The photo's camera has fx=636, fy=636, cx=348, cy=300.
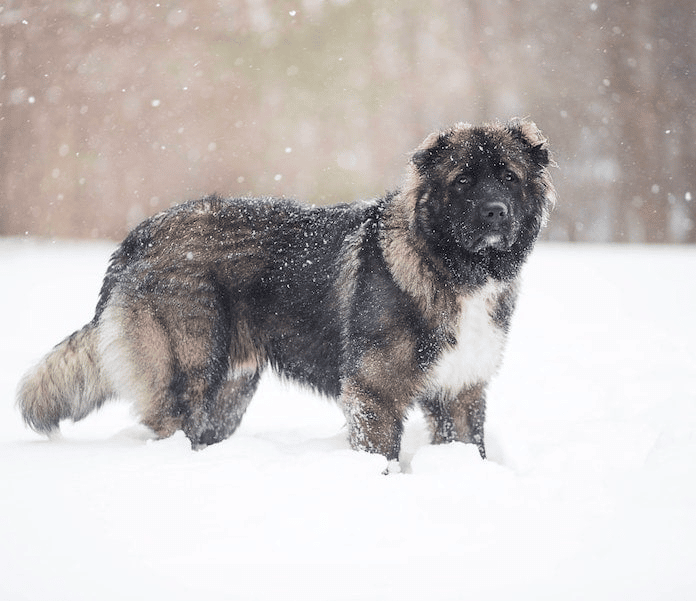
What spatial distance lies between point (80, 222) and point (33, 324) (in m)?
4.34

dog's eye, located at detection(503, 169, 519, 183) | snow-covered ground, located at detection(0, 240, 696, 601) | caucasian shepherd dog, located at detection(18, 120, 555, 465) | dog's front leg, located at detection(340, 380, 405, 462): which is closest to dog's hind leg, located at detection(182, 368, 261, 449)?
caucasian shepherd dog, located at detection(18, 120, 555, 465)

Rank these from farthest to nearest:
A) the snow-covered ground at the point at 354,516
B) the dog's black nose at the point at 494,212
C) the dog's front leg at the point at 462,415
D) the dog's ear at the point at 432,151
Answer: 1. the dog's front leg at the point at 462,415
2. the dog's ear at the point at 432,151
3. the dog's black nose at the point at 494,212
4. the snow-covered ground at the point at 354,516

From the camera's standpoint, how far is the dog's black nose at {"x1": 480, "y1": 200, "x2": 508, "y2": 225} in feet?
10.4

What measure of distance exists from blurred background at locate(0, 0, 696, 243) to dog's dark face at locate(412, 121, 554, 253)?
733 centimetres

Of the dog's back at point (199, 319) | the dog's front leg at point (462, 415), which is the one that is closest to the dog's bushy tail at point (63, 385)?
the dog's back at point (199, 319)

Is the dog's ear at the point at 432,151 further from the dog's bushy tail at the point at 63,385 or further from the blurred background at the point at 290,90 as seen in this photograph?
the blurred background at the point at 290,90

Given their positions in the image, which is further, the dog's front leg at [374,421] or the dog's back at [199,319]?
the dog's back at [199,319]

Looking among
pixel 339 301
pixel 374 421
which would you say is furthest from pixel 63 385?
pixel 374 421

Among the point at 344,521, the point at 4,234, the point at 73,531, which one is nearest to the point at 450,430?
the point at 344,521

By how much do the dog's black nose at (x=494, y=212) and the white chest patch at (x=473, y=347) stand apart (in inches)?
14.0

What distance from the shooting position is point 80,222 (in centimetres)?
1107

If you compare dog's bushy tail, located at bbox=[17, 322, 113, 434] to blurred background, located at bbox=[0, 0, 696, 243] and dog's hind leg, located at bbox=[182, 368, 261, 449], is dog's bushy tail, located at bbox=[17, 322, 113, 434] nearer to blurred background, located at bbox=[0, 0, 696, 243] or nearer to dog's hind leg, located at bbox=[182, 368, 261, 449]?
dog's hind leg, located at bbox=[182, 368, 261, 449]

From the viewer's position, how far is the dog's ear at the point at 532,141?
11.5 ft

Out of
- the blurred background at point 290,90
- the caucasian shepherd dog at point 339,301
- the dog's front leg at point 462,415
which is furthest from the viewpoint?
the blurred background at point 290,90
